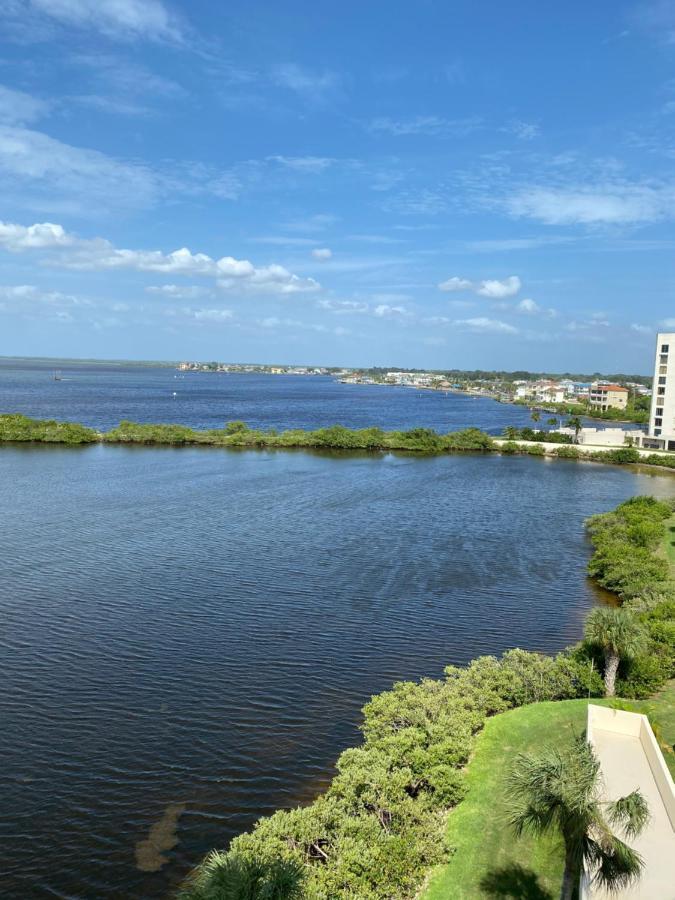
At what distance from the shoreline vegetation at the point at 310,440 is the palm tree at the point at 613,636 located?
76531 millimetres

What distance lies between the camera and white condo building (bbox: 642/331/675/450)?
100 meters

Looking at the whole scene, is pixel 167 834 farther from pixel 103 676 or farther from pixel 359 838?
pixel 103 676

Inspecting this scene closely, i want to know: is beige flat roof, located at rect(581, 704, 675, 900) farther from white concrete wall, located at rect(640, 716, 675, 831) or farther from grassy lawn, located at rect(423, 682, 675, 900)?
grassy lawn, located at rect(423, 682, 675, 900)

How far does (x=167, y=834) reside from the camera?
1873cm

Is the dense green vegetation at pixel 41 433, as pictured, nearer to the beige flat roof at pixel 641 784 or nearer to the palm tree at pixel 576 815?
the beige flat roof at pixel 641 784

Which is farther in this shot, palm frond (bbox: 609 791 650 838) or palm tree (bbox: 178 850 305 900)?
palm frond (bbox: 609 791 650 838)

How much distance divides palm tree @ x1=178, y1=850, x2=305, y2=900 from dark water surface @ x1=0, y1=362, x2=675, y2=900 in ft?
18.4

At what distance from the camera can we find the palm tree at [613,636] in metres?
24.1

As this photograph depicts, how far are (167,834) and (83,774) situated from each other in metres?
4.09

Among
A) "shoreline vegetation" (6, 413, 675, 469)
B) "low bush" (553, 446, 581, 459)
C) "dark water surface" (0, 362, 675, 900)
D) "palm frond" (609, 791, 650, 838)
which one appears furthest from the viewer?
"low bush" (553, 446, 581, 459)

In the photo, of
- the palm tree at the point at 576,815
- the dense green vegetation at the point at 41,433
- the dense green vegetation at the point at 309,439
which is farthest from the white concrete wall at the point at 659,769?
the dense green vegetation at the point at 41,433

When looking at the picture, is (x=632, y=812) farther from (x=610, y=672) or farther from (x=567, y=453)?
(x=567, y=453)

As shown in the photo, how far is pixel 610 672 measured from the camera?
24.9 meters

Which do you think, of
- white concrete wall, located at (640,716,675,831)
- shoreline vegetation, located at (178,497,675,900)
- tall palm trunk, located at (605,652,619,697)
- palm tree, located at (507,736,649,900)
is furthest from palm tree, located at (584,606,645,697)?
palm tree, located at (507,736,649,900)
